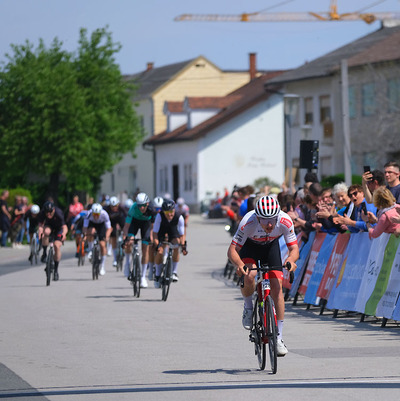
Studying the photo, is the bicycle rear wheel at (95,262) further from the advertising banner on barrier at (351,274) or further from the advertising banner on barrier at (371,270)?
the advertising banner on barrier at (371,270)

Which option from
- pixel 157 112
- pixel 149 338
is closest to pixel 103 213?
pixel 149 338

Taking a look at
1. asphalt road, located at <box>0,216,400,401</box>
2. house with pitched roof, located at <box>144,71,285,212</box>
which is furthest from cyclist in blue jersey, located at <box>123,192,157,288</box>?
house with pitched roof, located at <box>144,71,285,212</box>

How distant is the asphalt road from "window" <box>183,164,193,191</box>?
53217 mm

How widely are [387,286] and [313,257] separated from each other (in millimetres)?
3602


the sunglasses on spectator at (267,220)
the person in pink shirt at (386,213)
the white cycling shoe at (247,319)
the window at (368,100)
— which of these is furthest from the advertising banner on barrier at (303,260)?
the window at (368,100)

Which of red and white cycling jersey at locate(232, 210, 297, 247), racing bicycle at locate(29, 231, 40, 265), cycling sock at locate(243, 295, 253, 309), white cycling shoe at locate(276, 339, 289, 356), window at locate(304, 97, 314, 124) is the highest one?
window at locate(304, 97, 314, 124)

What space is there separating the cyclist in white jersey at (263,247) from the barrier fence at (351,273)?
10.1 feet

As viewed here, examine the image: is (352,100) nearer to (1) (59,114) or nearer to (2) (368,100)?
(2) (368,100)

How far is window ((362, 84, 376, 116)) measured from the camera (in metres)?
53.0

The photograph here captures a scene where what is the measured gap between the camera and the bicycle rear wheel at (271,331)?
10594mm

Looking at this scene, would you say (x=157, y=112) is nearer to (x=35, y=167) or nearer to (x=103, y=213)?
(x=35, y=167)

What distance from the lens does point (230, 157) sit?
241 ft

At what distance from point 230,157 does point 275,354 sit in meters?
63.0

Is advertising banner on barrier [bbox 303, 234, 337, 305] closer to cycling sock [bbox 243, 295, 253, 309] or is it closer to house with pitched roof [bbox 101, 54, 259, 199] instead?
cycling sock [bbox 243, 295, 253, 309]
